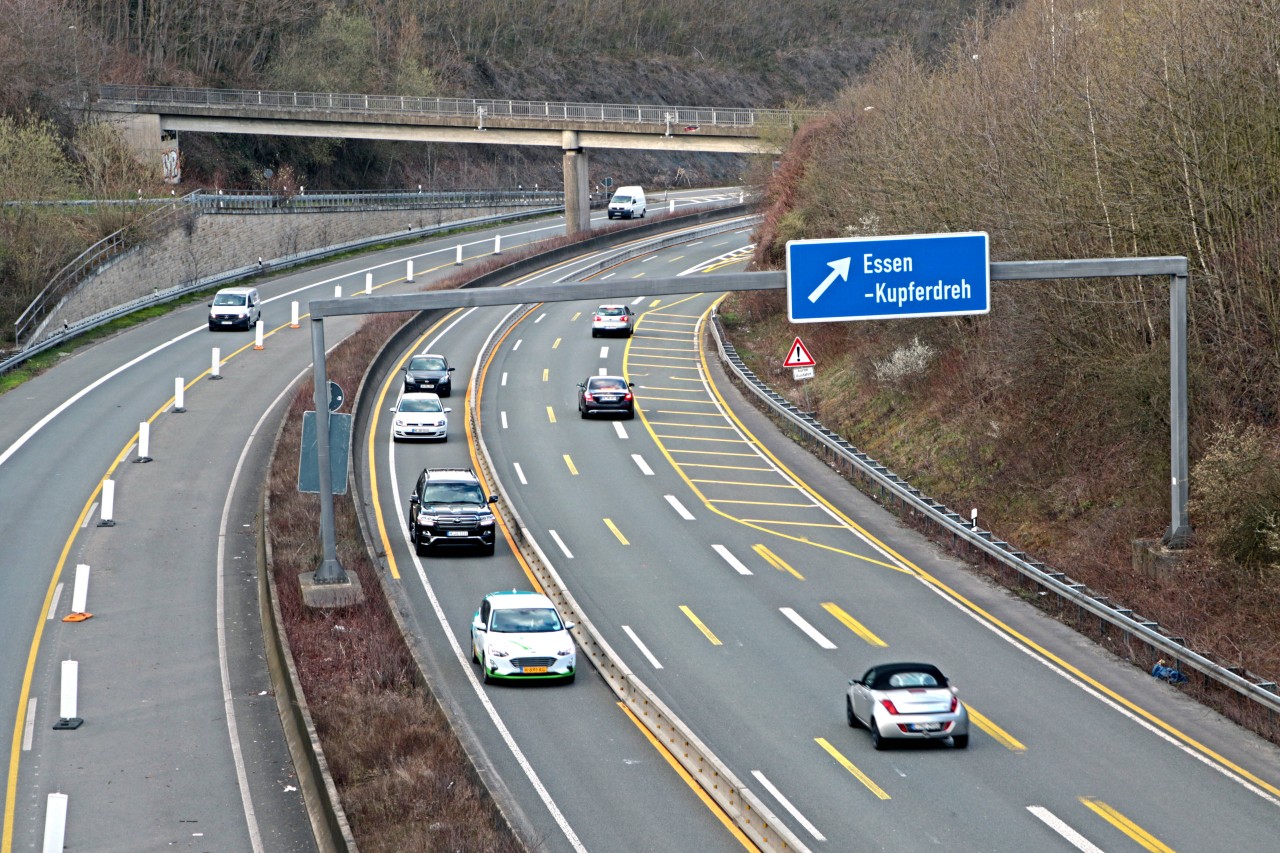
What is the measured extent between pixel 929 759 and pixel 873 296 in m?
7.79

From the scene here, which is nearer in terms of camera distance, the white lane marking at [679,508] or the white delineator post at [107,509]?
the white delineator post at [107,509]

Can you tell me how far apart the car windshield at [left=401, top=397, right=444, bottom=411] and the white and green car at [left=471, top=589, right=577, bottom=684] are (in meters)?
18.1

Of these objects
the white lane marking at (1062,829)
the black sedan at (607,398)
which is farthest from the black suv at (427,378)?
the white lane marking at (1062,829)

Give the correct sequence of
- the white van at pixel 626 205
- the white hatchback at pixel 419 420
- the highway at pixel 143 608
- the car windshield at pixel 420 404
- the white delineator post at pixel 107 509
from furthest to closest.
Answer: the white van at pixel 626 205
the car windshield at pixel 420 404
the white hatchback at pixel 419 420
the white delineator post at pixel 107 509
the highway at pixel 143 608

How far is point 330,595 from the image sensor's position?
→ 26.9m

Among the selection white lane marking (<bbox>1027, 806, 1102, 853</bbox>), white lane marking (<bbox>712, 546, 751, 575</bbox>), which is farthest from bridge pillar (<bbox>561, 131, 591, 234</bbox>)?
white lane marking (<bbox>1027, 806, 1102, 853</bbox>)

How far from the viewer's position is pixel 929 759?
20484 mm

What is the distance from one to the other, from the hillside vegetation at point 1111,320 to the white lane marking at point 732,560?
6237mm

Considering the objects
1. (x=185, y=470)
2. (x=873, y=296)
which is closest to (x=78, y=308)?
(x=185, y=470)

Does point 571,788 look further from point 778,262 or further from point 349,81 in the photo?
point 349,81

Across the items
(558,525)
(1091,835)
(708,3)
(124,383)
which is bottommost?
(1091,835)

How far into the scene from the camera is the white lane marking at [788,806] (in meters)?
17.8

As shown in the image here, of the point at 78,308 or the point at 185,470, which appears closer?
the point at 185,470

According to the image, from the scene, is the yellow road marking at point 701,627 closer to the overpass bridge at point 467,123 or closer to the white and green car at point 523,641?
the white and green car at point 523,641
